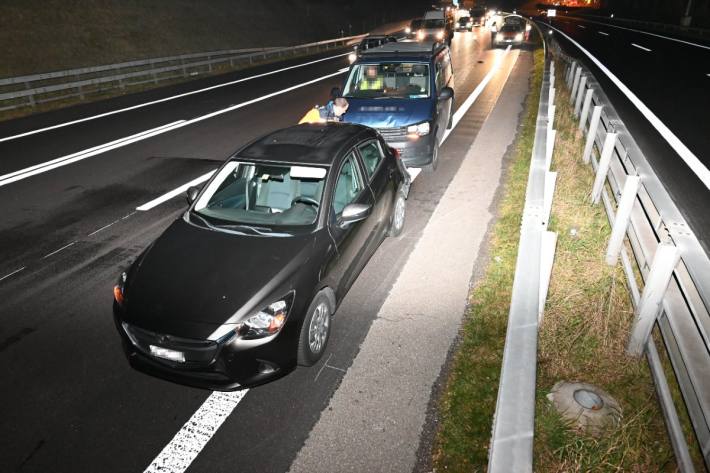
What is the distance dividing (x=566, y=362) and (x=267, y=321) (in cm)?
266

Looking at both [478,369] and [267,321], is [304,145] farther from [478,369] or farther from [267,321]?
[478,369]

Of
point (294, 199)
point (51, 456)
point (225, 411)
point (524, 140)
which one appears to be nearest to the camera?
point (51, 456)

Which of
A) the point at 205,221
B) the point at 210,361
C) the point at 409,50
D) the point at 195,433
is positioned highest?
the point at 409,50

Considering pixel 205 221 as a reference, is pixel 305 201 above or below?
above

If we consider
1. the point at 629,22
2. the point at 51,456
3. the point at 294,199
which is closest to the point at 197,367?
the point at 51,456

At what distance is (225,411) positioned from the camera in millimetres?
3635

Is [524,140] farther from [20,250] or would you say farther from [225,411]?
[20,250]

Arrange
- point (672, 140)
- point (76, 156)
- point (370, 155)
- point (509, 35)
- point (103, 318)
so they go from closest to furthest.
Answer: point (103, 318) → point (370, 155) → point (672, 140) → point (76, 156) → point (509, 35)

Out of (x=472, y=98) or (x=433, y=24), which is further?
(x=433, y=24)

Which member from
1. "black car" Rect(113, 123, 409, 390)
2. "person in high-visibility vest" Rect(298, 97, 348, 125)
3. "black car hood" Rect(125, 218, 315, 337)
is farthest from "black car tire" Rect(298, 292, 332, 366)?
"person in high-visibility vest" Rect(298, 97, 348, 125)

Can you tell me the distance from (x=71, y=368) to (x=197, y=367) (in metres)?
1.55

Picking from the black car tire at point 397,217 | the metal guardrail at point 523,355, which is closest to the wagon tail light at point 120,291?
the metal guardrail at point 523,355

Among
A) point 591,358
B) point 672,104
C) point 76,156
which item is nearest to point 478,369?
point 591,358

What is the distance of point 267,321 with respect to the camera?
354 centimetres
